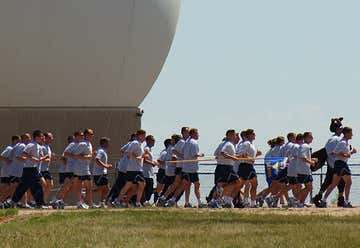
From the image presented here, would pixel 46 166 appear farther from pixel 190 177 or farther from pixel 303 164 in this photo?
pixel 303 164

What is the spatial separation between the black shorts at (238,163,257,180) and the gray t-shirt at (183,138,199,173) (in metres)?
0.79

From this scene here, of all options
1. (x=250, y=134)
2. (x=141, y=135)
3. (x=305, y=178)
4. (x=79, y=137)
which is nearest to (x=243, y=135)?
(x=250, y=134)

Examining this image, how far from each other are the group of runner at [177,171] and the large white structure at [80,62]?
308cm

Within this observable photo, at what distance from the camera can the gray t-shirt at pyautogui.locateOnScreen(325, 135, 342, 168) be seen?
17.5 metres

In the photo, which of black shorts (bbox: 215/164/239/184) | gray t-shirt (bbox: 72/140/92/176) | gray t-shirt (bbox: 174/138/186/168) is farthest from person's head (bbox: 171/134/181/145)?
gray t-shirt (bbox: 72/140/92/176)

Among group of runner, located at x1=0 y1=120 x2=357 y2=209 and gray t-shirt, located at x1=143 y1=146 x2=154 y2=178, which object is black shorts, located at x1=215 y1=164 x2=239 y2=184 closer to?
group of runner, located at x1=0 y1=120 x2=357 y2=209

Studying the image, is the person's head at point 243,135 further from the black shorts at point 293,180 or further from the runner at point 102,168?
the runner at point 102,168

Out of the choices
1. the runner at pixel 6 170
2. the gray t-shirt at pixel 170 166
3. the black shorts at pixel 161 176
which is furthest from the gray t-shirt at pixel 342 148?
the runner at pixel 6 170

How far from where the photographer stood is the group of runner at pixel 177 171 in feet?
57.1

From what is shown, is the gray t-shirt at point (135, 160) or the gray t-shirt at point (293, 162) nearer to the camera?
the gray t-shirt at point (135, 160)

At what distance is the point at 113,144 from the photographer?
23234 mm

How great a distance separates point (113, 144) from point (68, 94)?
1.66 m

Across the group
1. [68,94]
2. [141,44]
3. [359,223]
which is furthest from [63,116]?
[359,223]

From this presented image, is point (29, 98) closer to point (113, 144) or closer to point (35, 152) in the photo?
point (113, 144)
